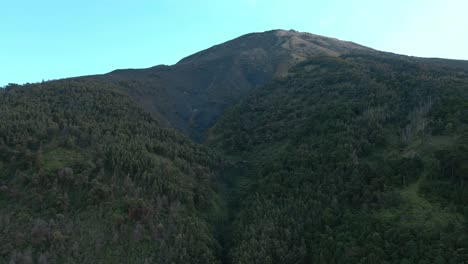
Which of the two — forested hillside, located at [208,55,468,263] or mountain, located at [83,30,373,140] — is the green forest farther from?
mountain, located at [83,30,373,140]

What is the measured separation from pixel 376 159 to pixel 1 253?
1577 inches

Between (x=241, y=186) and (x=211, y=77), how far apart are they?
8126 centimetres

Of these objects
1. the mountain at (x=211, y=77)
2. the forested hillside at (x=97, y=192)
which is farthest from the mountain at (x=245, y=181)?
the mountain at (x=211, y=77)

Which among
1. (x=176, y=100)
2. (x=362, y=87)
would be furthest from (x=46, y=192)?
(x=176, y=100)

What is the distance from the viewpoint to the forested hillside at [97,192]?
32.8m

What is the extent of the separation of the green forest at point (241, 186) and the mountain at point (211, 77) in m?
28.2

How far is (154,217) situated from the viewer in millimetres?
38594

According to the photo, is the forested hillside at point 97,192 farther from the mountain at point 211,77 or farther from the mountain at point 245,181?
the mountain at point 211,77

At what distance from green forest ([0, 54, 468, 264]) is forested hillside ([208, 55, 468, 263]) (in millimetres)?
164

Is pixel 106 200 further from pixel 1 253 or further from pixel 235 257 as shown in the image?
pixel 235 257

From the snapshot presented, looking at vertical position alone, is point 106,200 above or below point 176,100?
below

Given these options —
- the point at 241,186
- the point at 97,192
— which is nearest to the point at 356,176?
the point at 241,186

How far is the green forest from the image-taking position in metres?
32.8

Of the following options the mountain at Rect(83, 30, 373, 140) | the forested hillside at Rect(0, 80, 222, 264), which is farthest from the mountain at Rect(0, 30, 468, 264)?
the mountain at Rect(83, 30, 373, 140)
